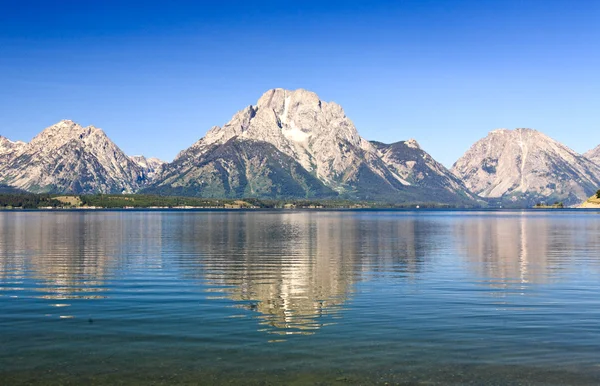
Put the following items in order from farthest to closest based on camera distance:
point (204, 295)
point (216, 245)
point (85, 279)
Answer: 1. point (216, 245)
2. point (85, 279)
3. point (204, 295)

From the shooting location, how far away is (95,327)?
3884 centimetres

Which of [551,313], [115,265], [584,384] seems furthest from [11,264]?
[584,384]

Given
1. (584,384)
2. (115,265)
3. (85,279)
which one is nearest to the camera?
(584,384)

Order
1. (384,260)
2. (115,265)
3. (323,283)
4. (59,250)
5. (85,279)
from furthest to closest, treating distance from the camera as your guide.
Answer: (59,250) → (384,260) → (115,265) → (85,279) → (323,283)

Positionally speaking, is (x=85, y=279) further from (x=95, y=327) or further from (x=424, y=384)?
(x=424, y=384)

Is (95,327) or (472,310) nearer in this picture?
(95,327)

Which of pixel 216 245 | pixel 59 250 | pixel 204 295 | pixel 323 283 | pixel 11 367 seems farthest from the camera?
pixel 216 245

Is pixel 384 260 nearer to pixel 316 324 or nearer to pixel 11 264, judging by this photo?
pixel 316 324

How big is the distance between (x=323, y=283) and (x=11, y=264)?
4719 centimetres

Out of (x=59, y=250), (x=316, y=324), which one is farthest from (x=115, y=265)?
Result: (x=316, y=324)

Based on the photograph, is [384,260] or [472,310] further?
[384,260]

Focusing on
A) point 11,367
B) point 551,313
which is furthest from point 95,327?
point 551,313

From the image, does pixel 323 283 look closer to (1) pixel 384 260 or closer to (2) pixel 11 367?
(1) pixel 384 260

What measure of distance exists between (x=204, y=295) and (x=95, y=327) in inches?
572
